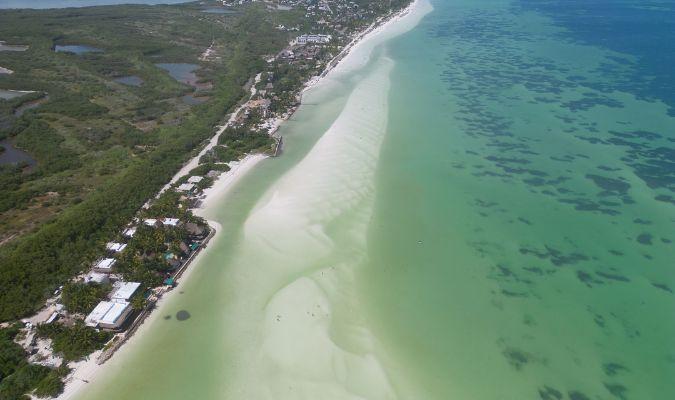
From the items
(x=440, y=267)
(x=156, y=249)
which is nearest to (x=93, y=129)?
(x=156, y=249)

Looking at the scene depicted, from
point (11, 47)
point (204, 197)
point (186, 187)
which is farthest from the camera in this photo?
point (11, 47)

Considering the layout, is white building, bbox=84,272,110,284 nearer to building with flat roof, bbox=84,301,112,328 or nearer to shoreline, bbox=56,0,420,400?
building with flat roof, bbox=84,301,112,328

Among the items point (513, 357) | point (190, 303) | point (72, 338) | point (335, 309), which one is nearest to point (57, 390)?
point (72, 338)

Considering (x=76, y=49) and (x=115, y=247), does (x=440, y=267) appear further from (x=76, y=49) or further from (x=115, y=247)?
(x=76, y=49)

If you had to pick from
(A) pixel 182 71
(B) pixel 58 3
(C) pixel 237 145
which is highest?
(B) pixel 58 3

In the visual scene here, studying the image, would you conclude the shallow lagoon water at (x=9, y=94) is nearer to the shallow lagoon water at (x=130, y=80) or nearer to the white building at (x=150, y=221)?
the shallow lagoon water at (x=130, y=80)

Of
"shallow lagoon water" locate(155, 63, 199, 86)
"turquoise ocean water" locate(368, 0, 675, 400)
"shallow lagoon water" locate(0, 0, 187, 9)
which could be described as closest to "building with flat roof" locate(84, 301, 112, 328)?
"turquoise ocean water" locate(368, 0, 675, 400)

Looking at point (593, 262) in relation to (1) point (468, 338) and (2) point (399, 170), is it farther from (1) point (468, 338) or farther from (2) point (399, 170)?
(2) point (399, 170)
